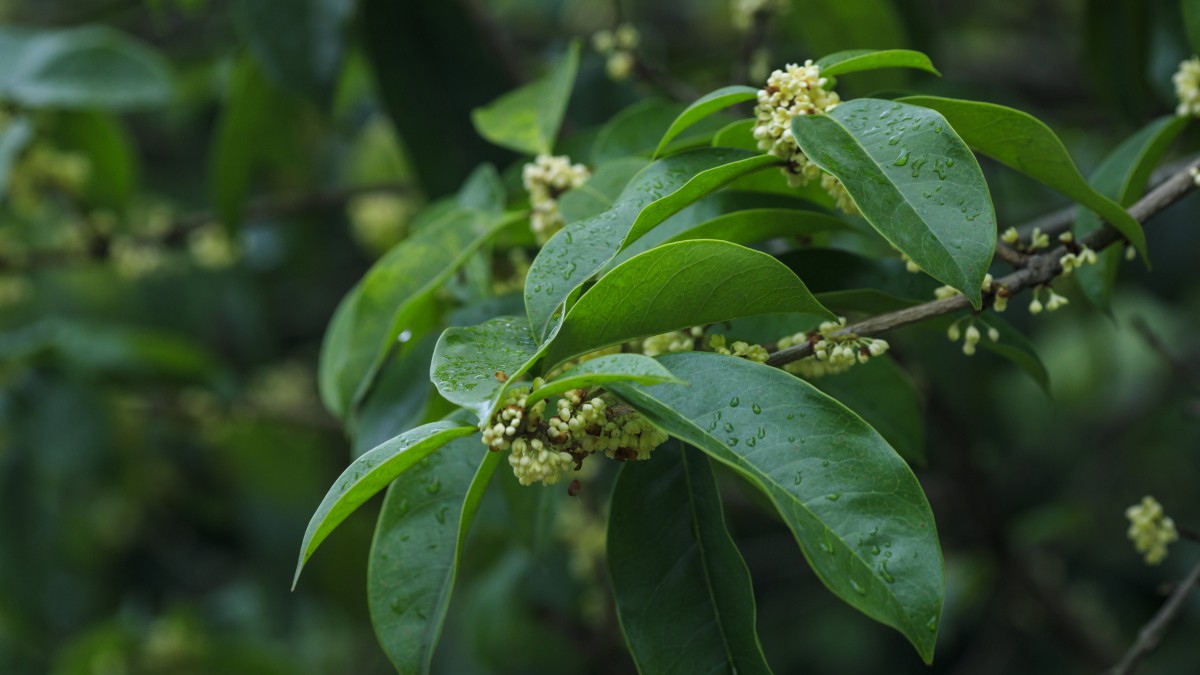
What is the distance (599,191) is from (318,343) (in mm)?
2196

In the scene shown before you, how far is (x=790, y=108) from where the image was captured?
0.82 metres

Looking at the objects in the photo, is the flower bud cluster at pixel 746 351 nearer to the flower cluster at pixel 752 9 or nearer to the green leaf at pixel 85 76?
the flower cluster at pixel 752 9

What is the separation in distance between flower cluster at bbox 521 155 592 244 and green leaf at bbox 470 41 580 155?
0.09 metres

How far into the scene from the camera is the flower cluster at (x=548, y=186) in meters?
1.03

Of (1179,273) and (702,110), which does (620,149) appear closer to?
(702,110)

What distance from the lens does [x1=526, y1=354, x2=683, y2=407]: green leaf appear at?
2.10 feet

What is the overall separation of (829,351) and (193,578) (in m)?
2.75

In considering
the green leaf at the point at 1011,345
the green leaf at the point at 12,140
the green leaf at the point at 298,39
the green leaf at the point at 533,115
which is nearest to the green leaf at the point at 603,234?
the green leaf at the point at 1011,345

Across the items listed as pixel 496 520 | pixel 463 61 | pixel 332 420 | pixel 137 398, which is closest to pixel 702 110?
pixel 496 520

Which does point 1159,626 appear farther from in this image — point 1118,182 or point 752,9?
point 752,9

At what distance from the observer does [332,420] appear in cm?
262

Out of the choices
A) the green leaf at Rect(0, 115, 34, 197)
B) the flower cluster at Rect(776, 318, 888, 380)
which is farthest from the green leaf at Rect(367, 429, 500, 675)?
the green leaf at Rect(0, 115, 34, 197)

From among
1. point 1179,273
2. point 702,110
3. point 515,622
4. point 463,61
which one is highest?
point 702,110

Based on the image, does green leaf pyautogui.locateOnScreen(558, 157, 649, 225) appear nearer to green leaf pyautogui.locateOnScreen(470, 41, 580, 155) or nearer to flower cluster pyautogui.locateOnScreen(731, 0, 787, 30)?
green leaf pyautogui.locateOnScreen(470, 41, 580, 155)
